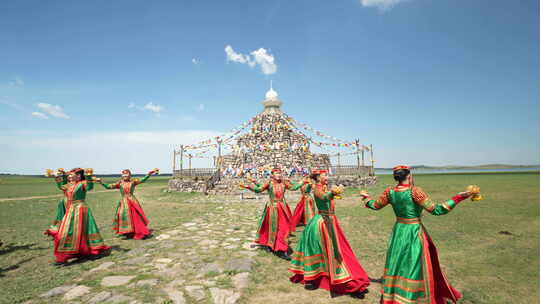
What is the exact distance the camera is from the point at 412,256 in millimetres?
3420

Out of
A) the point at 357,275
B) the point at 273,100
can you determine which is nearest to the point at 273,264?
the point at 357,275

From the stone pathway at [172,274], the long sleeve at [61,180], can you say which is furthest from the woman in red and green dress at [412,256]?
the long sleeve at [61,180]

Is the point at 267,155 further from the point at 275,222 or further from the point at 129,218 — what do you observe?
the point at 275,222

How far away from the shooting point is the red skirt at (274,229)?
625 cm

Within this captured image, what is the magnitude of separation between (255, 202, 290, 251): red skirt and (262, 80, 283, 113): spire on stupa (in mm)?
24100

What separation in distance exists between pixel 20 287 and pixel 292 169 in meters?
19.3

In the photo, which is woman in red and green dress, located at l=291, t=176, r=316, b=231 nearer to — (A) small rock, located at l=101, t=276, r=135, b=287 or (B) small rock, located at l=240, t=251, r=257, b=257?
(B) small rock, located at l=240, t=251, r=257, b=257

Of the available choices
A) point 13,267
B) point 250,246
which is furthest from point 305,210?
point 13,267

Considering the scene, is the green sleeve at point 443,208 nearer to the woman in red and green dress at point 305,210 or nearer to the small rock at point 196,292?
the small rock at point 196,292

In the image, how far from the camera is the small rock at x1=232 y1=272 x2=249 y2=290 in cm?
440

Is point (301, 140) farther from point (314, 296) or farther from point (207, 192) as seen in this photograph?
point (314, 296)

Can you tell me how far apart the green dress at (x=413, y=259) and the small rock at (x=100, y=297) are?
429 centimetres

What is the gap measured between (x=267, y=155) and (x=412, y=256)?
71.9 ft

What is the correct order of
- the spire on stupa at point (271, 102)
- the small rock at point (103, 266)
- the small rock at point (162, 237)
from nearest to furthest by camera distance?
the small rock at point (103, 266), the small rock at point (162, 237), the spire on stupa at point (271, 102)
